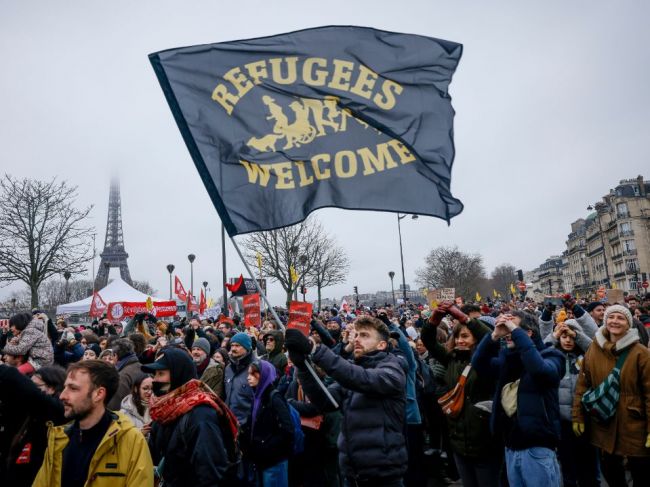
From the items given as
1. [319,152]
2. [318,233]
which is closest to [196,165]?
[319,152]

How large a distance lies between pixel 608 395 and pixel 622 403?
0.43 ft

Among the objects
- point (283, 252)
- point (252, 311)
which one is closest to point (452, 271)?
point (283, 252)

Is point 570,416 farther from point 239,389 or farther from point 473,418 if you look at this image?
point 239,389

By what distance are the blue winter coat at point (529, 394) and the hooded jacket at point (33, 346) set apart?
5.46 m

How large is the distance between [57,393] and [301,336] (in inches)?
91.5

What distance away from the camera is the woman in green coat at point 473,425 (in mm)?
4711

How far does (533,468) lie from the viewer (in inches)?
165

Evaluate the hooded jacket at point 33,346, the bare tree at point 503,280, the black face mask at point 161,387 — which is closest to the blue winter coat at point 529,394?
the black face mask at point 161,387

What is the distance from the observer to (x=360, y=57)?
5.19 meters

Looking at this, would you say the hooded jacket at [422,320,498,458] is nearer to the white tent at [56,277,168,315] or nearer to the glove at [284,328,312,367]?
the glove at [284,328,312,367]

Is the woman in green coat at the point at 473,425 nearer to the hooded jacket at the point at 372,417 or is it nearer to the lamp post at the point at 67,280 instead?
the hooded jacket at the point at 372,417

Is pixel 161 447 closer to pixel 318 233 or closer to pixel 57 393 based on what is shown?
pixel 57 393

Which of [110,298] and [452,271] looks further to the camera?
[452,271]

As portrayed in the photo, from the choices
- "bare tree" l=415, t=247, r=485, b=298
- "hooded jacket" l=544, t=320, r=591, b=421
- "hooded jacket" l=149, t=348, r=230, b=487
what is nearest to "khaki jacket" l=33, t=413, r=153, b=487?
"hooded jacket" l=149, t=348, r=230, b=487
